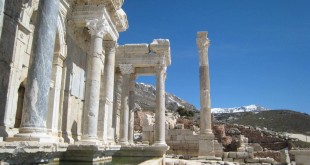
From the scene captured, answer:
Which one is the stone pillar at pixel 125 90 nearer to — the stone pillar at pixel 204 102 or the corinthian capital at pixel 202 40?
the stone pillar at pixel 204 102

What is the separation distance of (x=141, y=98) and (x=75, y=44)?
44443mm

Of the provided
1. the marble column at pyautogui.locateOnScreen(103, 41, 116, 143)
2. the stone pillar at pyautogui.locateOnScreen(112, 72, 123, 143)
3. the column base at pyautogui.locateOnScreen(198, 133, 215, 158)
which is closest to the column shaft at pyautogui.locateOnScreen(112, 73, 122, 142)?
the stone pillar at pyautogui.locateOnScreen(112, 72, 123, 143)

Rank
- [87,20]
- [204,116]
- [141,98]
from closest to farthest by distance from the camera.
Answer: [87,20], [204,116], [141,98]

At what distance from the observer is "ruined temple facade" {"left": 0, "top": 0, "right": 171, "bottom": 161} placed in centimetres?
694

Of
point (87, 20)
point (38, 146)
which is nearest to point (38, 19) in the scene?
point (38, 146)

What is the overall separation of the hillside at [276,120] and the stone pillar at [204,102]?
45.4 meters

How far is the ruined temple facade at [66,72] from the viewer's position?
6.94 m

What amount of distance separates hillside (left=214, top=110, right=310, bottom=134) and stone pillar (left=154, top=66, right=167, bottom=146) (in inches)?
1957

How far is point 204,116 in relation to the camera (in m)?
20.7

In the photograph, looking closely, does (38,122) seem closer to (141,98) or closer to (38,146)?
(38,146)

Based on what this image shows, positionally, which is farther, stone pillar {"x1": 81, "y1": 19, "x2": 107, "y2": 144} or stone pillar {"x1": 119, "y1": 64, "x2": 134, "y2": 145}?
stone pillar {"x1": 119, "y1": 64, "x2": 134, "y2": 145}

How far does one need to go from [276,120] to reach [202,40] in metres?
55.0

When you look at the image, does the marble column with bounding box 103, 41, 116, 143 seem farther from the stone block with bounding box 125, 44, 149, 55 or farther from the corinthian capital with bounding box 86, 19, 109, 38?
the stone block with bounding box 125, 44, 149, 55

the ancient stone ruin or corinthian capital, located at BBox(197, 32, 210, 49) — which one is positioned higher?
corinthian capital, located at BBox(197, 32, 210, 49)
